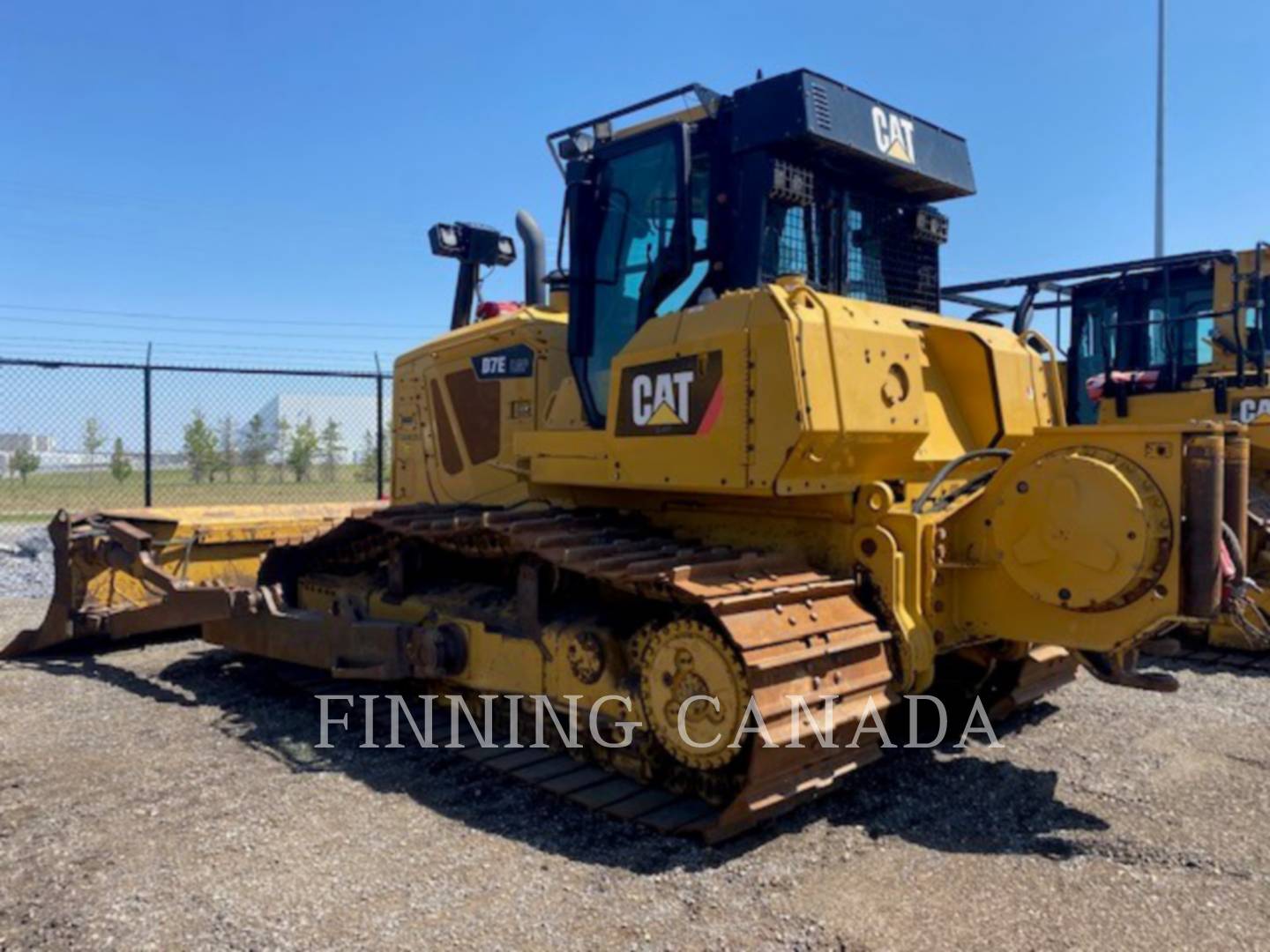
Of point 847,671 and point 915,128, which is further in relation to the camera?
point 915,128

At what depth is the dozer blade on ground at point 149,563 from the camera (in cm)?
634

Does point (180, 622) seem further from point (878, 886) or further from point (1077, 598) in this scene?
point (1077, 598)

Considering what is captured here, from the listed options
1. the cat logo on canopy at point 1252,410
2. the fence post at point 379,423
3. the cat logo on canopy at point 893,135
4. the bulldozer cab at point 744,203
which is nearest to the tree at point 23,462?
the fence post at point 379,423

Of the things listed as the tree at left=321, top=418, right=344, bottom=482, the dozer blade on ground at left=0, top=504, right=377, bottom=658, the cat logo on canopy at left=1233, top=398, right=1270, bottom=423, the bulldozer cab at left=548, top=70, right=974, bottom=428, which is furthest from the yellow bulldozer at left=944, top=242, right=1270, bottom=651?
the tree at left=321, top=418, right=344, bottom=482

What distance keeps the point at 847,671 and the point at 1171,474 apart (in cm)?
139

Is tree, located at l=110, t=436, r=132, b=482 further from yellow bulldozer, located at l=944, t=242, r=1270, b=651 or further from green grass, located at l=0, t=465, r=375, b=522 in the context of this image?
yellow bulldozer, located at l=944, t=242, r=1270, b=651

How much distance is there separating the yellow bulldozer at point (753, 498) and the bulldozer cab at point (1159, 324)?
3874mm

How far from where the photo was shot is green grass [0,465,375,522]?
15.4m

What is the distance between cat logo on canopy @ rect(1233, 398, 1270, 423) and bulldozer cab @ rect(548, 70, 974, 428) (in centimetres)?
415

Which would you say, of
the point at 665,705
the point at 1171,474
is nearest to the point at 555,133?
the point at 665,705

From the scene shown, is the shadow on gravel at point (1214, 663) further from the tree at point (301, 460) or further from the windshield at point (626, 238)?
the tree at point (301, 460)

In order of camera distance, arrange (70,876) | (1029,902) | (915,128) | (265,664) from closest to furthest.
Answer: (1029,902) < (70,876) < (915,128) < (265,664)

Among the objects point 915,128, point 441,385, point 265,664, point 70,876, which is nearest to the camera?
point 70,876

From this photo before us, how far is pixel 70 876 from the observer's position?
359cm
